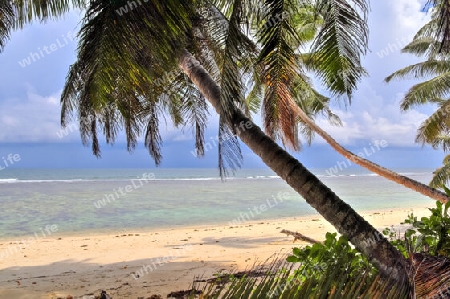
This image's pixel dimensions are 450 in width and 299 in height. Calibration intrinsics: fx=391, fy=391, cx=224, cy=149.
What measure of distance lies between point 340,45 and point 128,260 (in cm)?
807

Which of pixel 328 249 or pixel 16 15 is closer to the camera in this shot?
pixel 328 249

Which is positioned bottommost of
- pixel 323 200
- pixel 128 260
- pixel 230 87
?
pixel 323 200

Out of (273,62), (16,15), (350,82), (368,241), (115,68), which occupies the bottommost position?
(368,241)

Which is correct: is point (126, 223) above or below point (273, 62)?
above

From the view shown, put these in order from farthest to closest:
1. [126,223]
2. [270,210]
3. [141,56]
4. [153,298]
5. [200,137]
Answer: [270,210] < [126,223] < [200,137] < [153,298] < [141,56]

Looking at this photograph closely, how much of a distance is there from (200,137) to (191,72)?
4.52 meters

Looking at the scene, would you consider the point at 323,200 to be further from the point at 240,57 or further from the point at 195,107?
the point at 195,107

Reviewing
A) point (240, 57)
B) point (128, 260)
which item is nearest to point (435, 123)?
point (128, 260)

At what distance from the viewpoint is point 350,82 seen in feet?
13.2

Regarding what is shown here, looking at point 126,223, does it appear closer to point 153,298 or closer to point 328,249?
point 153,298

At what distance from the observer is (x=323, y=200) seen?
3.13 meters

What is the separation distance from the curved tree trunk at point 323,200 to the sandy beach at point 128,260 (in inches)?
87.3

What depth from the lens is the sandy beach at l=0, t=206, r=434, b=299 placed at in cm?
700

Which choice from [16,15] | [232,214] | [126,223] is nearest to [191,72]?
[16,15]
